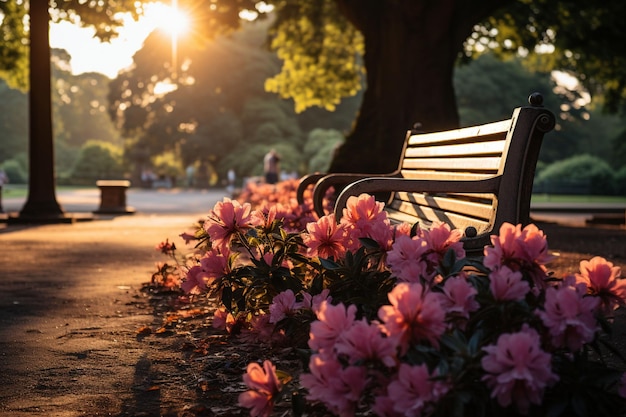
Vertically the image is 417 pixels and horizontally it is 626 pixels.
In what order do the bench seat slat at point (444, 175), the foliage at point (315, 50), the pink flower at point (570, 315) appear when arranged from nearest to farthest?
the pink flower at point (570, 315) → the bench seat slat at point (444, 175) → the foliage at point (315, 50)

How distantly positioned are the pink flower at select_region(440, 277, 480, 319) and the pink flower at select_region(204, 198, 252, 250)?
4.58 feet

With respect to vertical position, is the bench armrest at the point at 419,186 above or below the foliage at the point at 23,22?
below

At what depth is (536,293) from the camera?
108 inches

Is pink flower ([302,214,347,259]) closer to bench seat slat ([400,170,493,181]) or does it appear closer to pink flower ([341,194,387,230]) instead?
pink flower ([341,194,387,230])

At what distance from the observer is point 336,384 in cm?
238

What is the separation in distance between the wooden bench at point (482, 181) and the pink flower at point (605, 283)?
2.82 feet

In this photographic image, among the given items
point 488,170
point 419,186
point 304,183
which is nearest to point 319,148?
point 304,183

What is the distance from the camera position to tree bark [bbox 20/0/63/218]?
1595 centimetres

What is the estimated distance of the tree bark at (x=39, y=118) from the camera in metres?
15.9

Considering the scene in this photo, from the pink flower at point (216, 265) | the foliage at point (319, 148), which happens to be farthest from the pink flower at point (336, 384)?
the foliage at point (319, 148)

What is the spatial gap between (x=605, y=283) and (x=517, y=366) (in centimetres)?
70

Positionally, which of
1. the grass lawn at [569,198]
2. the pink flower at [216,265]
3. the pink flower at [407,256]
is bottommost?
the grass lawn at [569,198]

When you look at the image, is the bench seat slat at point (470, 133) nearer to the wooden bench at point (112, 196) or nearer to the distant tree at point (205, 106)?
the wooden bench at point (112, 196)

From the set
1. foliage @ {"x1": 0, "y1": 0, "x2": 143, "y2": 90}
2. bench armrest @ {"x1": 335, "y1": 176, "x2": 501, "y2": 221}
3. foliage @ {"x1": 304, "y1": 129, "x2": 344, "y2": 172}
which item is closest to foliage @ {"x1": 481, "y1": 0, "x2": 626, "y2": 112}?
foliage @ {"x1": 0, "y1": 0, "x2": 143, "y2": 90}
